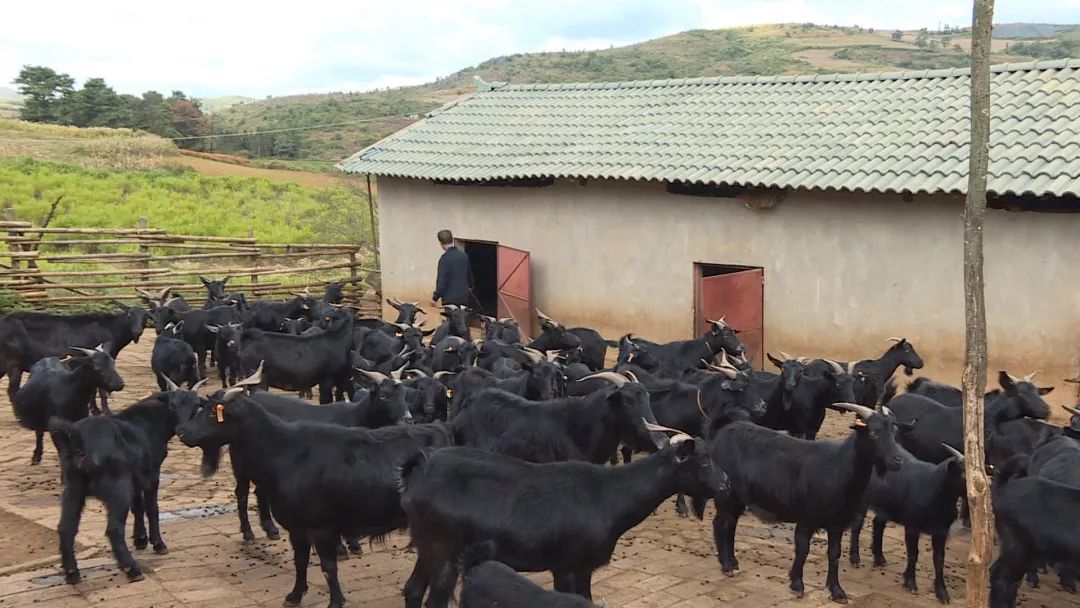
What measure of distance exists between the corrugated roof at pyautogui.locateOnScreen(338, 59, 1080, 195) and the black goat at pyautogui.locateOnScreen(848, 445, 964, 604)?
4.98 metres

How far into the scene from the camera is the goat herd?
608 cm

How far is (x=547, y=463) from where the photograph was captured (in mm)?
6668

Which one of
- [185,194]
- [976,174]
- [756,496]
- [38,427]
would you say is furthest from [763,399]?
[185,194]

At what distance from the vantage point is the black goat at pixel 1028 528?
6266 mm

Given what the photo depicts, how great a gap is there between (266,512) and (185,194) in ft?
100

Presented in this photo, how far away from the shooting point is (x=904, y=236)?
12.6 m

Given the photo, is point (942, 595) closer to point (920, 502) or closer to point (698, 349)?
point (920, 502)

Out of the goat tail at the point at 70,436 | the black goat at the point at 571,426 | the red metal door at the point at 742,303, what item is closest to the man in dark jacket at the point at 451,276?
the red metal door at the point at 742,303

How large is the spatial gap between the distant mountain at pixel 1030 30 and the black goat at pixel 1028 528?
72.6 meters

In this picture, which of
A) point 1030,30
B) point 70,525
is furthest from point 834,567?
point 1030,30

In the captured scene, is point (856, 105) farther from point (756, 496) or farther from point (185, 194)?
point (185, 194)

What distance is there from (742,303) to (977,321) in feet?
25.7

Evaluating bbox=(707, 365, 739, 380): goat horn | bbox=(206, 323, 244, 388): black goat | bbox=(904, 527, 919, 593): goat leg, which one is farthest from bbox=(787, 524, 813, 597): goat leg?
bbox=(206, 323, 244, 388): black goat

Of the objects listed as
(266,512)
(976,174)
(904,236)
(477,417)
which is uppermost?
(976,174)
